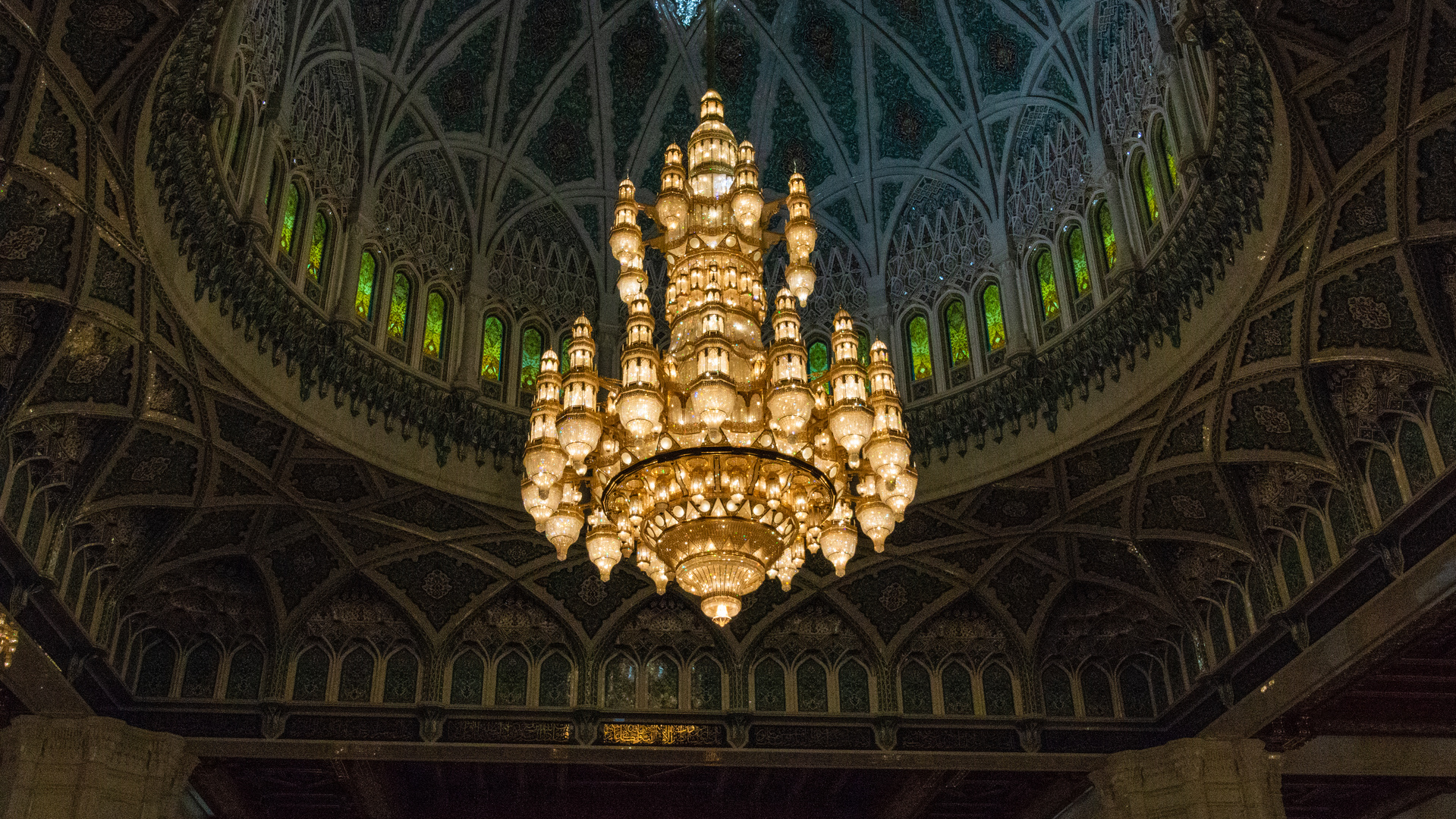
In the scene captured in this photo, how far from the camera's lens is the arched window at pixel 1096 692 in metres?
15.3

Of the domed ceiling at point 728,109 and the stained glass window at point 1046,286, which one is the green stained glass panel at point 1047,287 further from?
the domed ceiling at point 728,109

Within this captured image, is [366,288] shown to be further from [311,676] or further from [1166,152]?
[1166,152]

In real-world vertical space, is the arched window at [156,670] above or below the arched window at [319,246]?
below

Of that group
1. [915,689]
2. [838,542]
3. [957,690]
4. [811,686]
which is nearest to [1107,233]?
[957,690]

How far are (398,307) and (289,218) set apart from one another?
181 centimetres

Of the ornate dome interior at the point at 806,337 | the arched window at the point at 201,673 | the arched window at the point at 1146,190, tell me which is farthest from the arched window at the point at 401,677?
the arched window at the point at 1146,190

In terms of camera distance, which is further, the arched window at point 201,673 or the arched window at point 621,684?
the arched window at point 621,684

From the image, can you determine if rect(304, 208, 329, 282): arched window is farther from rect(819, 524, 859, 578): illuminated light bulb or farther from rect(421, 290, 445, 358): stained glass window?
rect(819, 524, 859, 578): illuminated light bulb

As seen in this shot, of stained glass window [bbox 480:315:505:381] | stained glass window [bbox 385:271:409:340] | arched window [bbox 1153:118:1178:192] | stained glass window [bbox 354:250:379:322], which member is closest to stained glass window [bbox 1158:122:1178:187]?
arched window [bbox 1153:118:1178:192]

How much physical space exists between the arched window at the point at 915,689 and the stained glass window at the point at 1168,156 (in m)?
6.66

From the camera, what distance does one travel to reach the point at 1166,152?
12.3m

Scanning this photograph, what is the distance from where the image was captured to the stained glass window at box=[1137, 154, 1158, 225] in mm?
12469

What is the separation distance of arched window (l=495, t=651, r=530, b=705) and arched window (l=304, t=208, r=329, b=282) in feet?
16.8

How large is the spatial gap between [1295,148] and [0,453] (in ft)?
35.9
